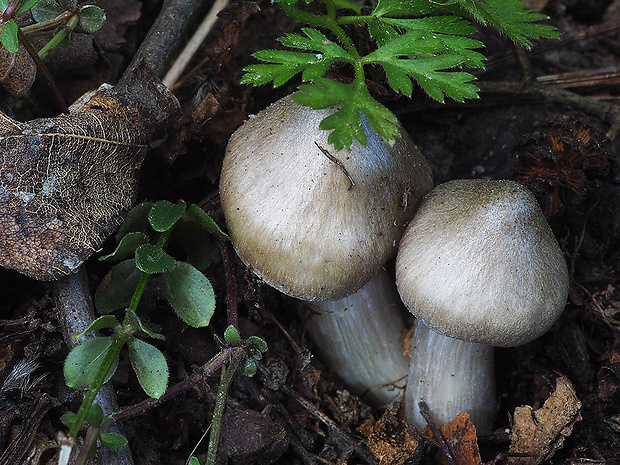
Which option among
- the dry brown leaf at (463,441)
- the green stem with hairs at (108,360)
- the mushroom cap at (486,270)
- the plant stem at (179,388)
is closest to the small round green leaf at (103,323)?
the green stem with hairs at (108,360)

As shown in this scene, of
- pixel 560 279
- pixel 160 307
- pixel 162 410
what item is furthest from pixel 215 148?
pixel 560 279

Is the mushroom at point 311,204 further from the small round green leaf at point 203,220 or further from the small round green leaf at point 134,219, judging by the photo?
the small round green leaf at point 134,219

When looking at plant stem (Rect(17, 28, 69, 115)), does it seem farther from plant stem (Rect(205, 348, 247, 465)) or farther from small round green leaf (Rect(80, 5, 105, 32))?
plant stem (Rect(205, 348, 247, 465))

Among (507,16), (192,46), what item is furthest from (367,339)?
(192,46)

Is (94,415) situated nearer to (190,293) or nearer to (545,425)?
(190,293)

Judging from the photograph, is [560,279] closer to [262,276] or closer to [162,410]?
[262,276]

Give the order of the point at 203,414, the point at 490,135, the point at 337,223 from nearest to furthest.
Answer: the point at 337,223
the point at 203,414
the point at 490,135
